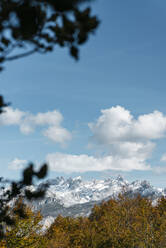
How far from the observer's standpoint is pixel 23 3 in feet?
16.1

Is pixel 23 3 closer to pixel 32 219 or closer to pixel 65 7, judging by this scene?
pixel 65 7

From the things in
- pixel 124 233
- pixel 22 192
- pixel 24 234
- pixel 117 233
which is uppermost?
pixel 22 192

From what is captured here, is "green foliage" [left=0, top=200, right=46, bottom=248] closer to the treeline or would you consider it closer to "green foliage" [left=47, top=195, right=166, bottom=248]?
the treeline

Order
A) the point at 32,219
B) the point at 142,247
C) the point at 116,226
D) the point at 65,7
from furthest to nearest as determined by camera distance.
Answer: the point at 116,226 → the point at 142,247 → the point at 32,219 → the point at 65,7

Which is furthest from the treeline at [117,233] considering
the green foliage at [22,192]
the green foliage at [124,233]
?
the green foliage at [22,192]

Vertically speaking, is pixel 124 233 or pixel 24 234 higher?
pixel 24 234

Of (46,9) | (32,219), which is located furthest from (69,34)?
(32,219)

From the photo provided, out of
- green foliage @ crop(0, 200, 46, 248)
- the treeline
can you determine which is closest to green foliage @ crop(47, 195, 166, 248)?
the treeline

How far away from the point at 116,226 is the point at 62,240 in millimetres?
7089

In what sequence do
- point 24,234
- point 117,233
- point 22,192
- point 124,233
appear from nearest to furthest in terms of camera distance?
point 22,192 → point 24,234 → point 124,233 → point 117,233

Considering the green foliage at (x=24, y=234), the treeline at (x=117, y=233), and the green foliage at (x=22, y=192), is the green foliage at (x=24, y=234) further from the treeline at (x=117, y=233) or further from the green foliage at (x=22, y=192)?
the green foliage at (x=22, y=192)

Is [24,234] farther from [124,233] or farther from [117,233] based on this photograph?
[117,233]

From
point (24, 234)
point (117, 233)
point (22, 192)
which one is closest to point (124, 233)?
point (117, 233)

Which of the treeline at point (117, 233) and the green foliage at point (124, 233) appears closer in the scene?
the treeline at point (117, 233)
